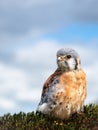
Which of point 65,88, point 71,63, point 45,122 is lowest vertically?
point 45,122

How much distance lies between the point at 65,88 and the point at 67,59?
64 centimetres

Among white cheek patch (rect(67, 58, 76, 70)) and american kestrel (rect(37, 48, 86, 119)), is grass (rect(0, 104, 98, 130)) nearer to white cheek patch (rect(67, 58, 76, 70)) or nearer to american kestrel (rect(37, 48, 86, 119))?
american kestrel (rect(37, 48, 86, 119))

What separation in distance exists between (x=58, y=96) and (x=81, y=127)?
33.6 inches

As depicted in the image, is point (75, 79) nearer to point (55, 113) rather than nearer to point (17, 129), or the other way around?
point (55, 113)

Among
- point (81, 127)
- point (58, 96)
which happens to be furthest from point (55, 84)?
point (81, 127)

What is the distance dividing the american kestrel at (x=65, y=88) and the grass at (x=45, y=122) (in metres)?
0.19

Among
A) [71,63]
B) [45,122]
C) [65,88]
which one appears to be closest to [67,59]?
[71,63]

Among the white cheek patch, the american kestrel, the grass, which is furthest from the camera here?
the white cheek patch

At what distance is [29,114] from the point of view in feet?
41.6

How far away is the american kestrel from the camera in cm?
1187

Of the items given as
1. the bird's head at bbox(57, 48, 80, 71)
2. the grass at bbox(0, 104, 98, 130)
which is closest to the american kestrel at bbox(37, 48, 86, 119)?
the bird's head at bbox(57, 48, 80, 71)

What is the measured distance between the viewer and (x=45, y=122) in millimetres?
12016

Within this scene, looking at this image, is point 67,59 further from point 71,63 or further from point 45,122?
point 45,122

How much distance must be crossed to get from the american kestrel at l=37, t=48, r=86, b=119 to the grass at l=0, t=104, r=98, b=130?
19 centimetres
